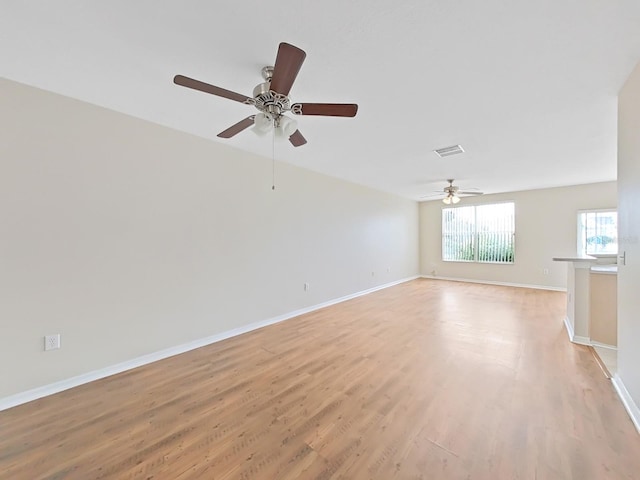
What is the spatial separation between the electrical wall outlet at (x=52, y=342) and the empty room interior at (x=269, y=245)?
2cm

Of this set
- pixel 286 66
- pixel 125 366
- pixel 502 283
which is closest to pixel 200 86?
pixel 286 66

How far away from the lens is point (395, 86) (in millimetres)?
2088

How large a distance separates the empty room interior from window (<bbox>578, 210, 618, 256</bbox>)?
2622 millimetres

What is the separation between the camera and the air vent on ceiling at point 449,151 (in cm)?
345

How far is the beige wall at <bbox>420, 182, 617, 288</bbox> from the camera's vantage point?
5766 mm

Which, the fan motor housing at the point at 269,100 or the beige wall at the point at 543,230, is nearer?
the fan motor housing at the point at 269,100

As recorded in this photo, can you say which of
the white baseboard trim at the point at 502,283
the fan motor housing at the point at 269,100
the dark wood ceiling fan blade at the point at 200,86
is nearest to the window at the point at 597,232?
the white baseboard trim at the point at 502,283

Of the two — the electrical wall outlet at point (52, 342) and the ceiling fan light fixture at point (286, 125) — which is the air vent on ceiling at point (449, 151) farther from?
the electrical wall outlet at point (52, 342)

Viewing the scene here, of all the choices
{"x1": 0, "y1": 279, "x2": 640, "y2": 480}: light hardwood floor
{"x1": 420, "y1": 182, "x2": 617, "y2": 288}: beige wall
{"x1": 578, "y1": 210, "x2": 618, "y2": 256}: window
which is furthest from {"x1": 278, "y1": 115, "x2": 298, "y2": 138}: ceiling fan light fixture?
{"x1": 578, "y1": 210, "x2": 618, "y2": 256}: window

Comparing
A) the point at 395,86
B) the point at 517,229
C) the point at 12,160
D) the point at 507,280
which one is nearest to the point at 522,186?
the point at 517,229

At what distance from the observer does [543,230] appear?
628cm

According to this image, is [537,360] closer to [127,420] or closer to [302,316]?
[302,316]

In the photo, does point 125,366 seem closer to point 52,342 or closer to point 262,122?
point 52,342

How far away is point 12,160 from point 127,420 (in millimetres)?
2176
